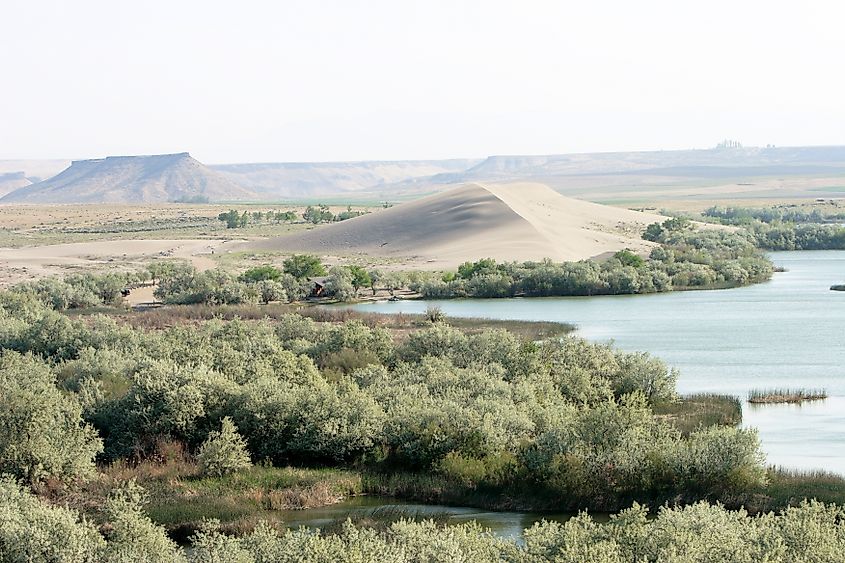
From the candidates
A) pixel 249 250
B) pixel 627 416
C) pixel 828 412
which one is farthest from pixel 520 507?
pixel 249 250

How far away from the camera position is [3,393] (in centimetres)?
2473

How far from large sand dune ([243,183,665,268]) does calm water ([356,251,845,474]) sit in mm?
16971

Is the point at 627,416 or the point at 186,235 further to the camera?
the point at 186,235

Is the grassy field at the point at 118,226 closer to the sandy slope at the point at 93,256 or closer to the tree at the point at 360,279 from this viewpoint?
the sandy slope at the point at 93,256

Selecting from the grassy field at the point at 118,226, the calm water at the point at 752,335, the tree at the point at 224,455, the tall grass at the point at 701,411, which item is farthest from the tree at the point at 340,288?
the grassy field at the point at 118,226

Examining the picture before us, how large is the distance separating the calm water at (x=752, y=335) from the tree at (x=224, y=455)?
9961 millimetres

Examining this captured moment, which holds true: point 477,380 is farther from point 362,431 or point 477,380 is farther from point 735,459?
point 735,459

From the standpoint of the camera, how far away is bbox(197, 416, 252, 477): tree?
2364cm

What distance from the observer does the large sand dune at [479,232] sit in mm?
78062

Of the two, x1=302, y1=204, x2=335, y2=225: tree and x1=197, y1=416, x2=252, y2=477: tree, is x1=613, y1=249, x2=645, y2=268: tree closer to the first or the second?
x1=197, y1=416, x2=252, y2=477: tree

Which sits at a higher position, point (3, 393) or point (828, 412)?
point (3, 393)

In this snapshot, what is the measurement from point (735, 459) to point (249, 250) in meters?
63.4

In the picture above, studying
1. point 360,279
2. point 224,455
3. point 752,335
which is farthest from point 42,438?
point 360,279

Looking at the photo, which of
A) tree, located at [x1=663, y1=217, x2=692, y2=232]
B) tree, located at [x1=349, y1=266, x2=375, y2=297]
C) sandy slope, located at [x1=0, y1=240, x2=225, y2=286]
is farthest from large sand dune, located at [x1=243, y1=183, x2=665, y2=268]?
tree, located at [x1=349, y1=266, x2=375, y2=297]
